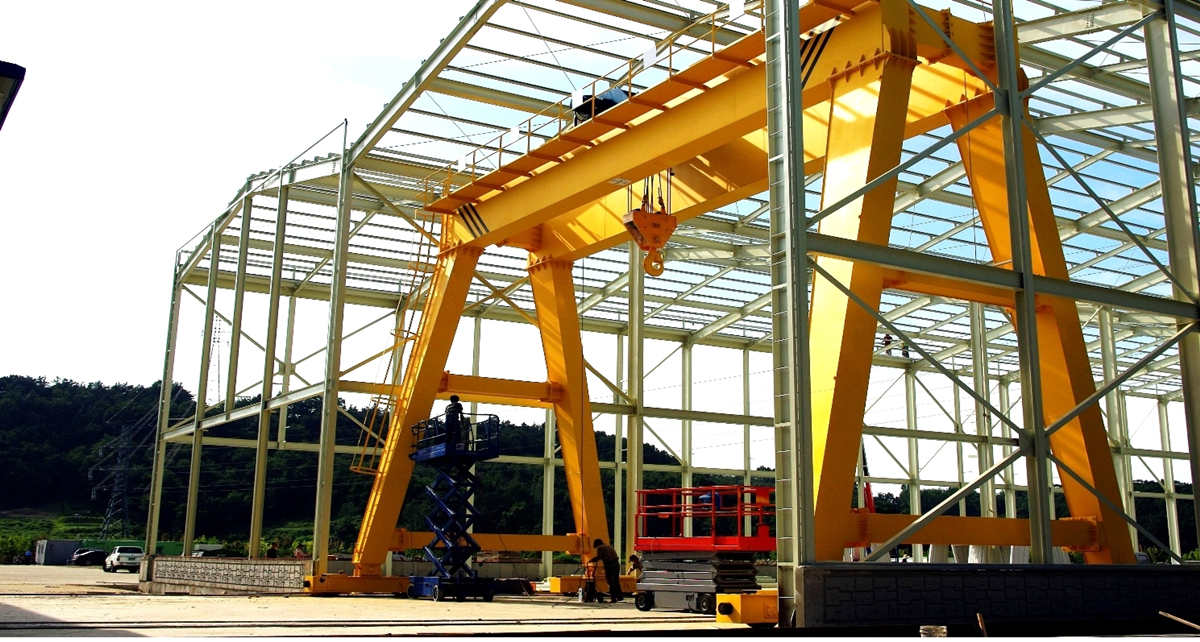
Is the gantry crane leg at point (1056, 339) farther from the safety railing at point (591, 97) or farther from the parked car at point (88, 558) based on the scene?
the parked car at point (88, 558)

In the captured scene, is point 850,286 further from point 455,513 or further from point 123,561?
point 123,561

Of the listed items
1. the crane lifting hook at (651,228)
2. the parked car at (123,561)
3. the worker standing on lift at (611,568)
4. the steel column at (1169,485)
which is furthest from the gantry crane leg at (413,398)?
the steel column at (1169,485)

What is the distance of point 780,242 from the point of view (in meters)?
13.9

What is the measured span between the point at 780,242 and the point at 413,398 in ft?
48.6

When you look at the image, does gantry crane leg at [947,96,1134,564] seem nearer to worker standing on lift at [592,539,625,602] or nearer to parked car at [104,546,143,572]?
worker standing on lift at [592,539,625,602]

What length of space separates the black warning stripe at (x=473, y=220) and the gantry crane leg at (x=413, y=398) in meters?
0.64

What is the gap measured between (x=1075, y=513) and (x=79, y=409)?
81.4m

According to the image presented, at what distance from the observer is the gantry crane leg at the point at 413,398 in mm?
26125

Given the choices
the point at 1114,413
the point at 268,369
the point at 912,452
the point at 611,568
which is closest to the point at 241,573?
the point at 268,369

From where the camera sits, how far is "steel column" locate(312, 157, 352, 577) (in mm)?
26141

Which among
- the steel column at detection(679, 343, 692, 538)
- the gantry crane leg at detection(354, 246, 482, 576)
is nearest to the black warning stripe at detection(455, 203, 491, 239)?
the gantry crane leg at detection(354, 246, 482, 576)

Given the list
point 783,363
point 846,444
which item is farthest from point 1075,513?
point 783,363

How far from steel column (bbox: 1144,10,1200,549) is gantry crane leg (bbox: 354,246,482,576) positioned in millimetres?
15437

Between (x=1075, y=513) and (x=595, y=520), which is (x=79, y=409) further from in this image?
(x=1075, y=513)
